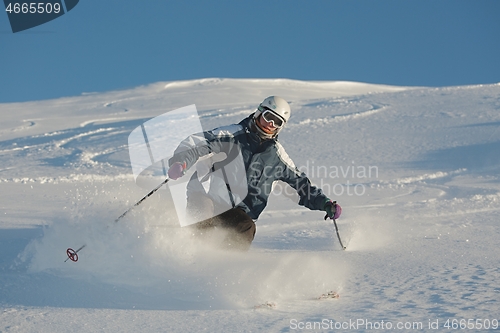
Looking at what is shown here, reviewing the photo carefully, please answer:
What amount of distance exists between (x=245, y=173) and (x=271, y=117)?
563mm

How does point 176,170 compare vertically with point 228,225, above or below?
above

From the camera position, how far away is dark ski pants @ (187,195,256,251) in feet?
16.7

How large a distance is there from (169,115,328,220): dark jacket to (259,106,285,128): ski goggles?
0.60ft

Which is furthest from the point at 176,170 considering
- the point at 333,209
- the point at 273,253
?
the point at 333,209

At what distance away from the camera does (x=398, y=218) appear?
6914mm

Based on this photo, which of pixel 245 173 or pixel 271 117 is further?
pixel 245 173

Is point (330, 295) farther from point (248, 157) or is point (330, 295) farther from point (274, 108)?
Answer: point (274, 108)

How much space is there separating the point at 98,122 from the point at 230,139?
580 inches

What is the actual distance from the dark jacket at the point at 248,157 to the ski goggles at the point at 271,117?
0.18 metres

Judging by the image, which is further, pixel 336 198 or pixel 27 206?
pixel 336 198

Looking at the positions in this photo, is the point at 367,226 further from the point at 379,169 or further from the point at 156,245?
the point at 379,169

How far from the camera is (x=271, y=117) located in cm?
493

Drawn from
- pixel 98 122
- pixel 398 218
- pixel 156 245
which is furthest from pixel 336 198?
pixel 98 122

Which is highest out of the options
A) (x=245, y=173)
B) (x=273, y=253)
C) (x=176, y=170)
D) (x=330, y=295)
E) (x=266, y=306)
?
(x=176, y=170)
